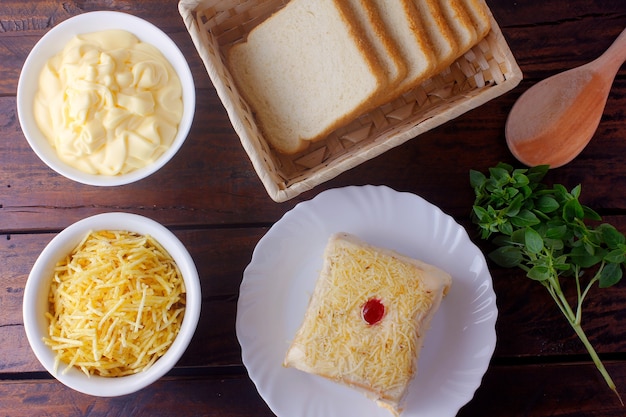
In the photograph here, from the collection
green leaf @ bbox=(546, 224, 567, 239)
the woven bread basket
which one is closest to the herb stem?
green leaf @ bbox=(546, 224, 567, 239)

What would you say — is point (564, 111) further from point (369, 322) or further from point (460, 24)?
point (369, 322)

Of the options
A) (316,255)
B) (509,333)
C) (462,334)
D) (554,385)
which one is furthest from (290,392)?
(554,385)

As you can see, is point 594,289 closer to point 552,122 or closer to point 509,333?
point 509,333

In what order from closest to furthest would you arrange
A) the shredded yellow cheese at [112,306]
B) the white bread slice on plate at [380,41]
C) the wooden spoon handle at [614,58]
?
the shredded yellow cheese at [112,306]
the white bread slice on plate at [380,41]
the wooden spoon handle at [614,58]

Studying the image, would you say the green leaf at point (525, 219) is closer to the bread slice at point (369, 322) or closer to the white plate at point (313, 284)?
the white plate at point (313, 284)

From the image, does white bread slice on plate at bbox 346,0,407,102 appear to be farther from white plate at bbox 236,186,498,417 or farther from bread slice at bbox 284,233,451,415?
bread slice at bbox 284,233,451,415

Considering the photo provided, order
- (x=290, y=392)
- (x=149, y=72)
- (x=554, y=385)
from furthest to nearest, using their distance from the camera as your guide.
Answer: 1. (x=554, y=385)
2. (x=290, y=392)
3. (x=149, y=72)

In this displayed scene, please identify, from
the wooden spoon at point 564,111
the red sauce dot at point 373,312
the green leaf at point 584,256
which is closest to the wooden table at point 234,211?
the wooden spoon at point 564,111

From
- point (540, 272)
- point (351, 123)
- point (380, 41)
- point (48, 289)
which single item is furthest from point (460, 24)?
point (48, 289)
